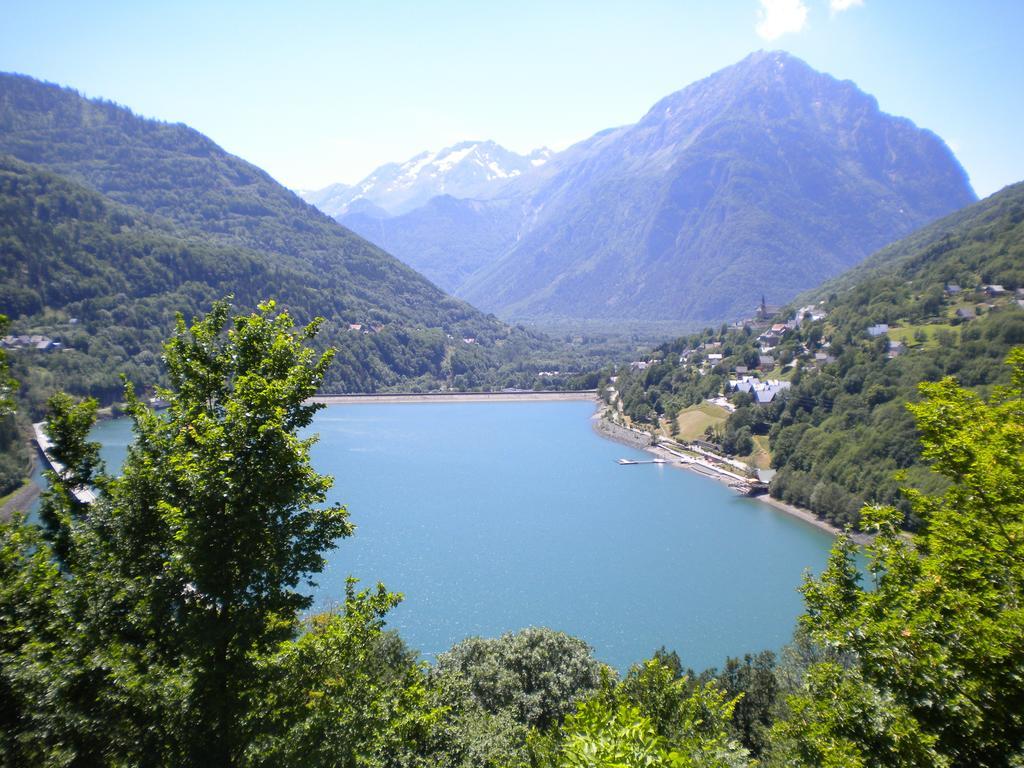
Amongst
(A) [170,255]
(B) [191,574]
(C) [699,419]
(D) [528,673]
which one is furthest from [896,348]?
(A) [170,255]

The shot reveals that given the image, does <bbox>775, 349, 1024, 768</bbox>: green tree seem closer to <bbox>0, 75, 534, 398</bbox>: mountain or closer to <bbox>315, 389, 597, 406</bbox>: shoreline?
<bbox>0, 75, 534, 398</bbox>: mountain

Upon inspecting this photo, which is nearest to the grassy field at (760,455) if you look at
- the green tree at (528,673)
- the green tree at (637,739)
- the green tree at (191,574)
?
the green tree at (528,673)

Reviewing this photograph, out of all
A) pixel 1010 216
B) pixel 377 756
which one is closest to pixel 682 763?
pixel 377 756

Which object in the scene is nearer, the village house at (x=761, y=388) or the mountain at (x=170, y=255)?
the village house at (x=761, y=388)

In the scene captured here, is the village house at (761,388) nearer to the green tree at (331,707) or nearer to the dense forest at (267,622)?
the dense forest at (267,622)

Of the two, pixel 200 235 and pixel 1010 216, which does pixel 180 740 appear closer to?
pixel 1010 216

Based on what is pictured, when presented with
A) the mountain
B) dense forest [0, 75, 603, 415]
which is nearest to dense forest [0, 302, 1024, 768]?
dense forest [0, 75, 603, 415]

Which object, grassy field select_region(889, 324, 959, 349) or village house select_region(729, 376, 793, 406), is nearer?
grassy field select_region(889, 324, 959, 349)
